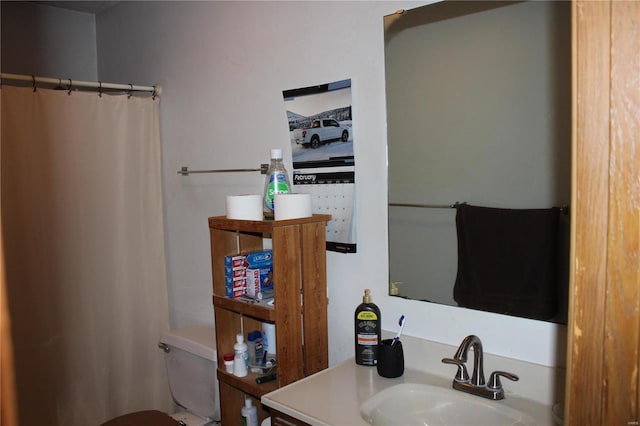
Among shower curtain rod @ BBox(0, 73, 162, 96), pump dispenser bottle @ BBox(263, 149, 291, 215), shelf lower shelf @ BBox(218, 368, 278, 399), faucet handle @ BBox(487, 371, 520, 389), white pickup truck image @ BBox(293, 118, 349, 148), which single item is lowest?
shelf lower shelf @ BBox(218, 368, 278, 399)

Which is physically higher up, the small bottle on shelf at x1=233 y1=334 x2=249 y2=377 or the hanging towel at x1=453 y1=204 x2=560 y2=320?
the hanging towel at x1=453 y1=204 x2=560 y2=320

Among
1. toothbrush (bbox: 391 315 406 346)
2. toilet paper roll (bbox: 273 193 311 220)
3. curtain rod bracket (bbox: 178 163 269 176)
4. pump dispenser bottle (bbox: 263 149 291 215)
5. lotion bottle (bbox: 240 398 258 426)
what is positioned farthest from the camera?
curtain rod bracket (bbox: 178 163 269 176)

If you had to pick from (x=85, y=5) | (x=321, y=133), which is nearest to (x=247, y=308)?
(x=321, y=133)

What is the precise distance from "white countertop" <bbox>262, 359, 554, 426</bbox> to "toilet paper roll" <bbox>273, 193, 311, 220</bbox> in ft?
1.62

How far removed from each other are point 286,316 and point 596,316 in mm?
1014

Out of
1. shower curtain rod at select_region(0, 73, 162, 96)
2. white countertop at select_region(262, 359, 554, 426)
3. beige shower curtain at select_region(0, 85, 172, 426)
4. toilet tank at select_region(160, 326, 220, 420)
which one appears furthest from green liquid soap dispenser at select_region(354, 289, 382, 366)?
shower curtain rod at select_region(0, 73, 162, 96)

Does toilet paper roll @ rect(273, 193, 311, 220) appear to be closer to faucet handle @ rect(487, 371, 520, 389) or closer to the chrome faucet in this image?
the chrome faucet

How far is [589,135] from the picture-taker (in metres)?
0.70

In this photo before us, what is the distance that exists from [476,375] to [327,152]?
85cm

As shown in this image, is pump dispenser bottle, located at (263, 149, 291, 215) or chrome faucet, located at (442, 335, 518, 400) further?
pump dispenser bottle, located at (263, 149, 291, 215)

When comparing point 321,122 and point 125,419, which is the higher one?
point 321,122

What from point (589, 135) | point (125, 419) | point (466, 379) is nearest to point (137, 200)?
point (125, 419)

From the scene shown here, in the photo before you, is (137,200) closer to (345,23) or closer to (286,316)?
(286,316)

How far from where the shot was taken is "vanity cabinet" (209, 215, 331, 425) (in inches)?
61.5
